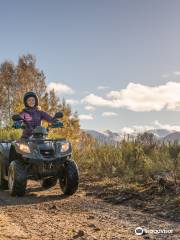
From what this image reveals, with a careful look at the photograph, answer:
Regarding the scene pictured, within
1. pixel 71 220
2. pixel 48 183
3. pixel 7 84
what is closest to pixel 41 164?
pixel 48 183

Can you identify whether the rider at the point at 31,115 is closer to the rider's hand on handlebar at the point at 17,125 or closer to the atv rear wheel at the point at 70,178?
the rider's hand on handlebar at the point at 17,125

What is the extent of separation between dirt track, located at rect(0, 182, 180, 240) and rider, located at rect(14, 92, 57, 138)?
5.63 ft

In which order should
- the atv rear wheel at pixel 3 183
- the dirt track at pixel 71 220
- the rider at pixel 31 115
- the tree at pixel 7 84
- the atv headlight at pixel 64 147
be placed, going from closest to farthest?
the dirt track at pixel 71 220 < the atv headlight at pixel 64 147 < the rider at pixel 31 115 < the atv rear wheel at pixel 3 183 < the tree at pixel 7 84

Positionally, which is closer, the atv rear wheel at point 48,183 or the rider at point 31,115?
the rider at point 31,115

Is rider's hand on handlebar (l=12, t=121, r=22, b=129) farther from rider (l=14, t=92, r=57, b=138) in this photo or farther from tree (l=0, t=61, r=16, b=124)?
tree (l=0, t=61, r=16, b=124)

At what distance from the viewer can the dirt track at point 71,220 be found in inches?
185

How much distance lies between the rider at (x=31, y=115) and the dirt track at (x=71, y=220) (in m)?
1.71

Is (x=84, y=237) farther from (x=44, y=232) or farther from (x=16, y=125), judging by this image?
(x=16, y=125)

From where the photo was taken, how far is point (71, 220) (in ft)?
18.2

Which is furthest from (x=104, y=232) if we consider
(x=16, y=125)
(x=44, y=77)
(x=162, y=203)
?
(x=44, y=77)

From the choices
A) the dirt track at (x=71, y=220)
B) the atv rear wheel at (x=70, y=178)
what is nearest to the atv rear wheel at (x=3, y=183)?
the dirt track at (x=71, y=220)

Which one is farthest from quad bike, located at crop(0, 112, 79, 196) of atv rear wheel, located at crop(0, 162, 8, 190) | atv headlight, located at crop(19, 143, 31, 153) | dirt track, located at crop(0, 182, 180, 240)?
atv rear wheel, located at crop(0, 162, 8, 190)

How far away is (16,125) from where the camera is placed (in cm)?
850

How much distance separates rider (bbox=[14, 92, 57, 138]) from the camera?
29.2 ft
